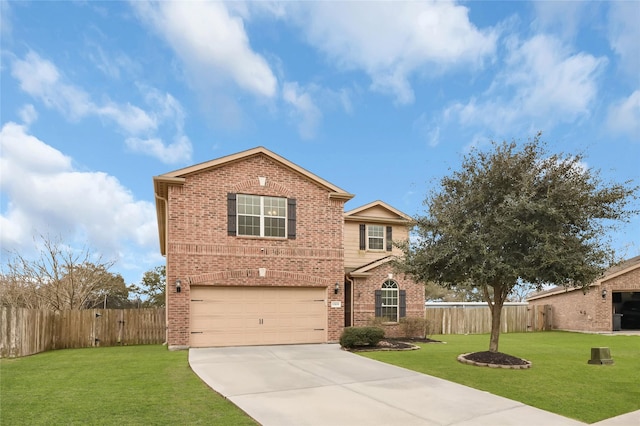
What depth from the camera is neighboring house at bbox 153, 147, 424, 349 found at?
1550 cm

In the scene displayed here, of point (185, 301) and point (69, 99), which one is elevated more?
point (69, 99)

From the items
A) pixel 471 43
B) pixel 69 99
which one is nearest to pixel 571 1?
pixel 471 43

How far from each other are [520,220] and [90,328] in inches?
597

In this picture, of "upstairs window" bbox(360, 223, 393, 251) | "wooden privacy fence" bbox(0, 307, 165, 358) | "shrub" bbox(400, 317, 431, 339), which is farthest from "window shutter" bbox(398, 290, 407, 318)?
"wooden privacy fence" bbox(0, 307, 165, 358)

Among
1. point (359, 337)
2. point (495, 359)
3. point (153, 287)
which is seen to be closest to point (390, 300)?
point (359, 337)

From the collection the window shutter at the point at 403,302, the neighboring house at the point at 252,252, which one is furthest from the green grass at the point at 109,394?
the window shutter at the point at 403,302

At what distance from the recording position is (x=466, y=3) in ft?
43.4

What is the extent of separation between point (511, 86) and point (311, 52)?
24.7 feet

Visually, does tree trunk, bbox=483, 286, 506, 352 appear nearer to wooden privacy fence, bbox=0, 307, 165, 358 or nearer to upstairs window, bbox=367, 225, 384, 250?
upstairs window, bbox=367, 225, 384, 250

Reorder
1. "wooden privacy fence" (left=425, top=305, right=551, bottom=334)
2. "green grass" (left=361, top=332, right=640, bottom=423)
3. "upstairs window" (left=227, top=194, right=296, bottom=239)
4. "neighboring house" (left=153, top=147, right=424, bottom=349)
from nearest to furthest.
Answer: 1. "green grass" (left=361, top=332, right=640, bottom=423)
2. "neighboring house" (left=153, top=147, right=424, bottom=349)
3. "upstairs window" (left=227, top=194, right=296, bottom=239)
4. "wooden privacy fence" (left=425, top=305, right=551, bottom=334)

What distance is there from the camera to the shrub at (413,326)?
20.1m

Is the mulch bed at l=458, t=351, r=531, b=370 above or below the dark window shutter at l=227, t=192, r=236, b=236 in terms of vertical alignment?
below

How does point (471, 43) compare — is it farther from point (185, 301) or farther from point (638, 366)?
point (185, 301)

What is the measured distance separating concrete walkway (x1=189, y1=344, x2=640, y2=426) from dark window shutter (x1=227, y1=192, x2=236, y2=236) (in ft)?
15.9
